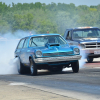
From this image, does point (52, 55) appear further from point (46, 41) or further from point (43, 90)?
point (43, 90)

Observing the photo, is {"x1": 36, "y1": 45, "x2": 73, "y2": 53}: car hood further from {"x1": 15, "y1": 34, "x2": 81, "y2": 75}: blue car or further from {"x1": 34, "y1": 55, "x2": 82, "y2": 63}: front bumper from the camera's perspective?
{"x1": 34, "y1": 55, "x2": 82, "y2": 63}: front bumper

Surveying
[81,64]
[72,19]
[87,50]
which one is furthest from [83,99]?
[72,19]

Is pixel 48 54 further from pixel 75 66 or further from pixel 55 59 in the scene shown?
pixel 75 66

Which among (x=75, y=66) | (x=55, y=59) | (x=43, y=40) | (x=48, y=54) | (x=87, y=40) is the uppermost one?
(x=43, y=40)

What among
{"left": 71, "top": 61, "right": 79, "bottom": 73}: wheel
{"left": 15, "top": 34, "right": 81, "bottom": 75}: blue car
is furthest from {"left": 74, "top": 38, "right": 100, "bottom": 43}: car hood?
{"left": 71, "top": 61, "right": 79, "bottom": 73}: wheel

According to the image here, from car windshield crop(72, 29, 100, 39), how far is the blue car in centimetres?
577

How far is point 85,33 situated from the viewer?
20125mm

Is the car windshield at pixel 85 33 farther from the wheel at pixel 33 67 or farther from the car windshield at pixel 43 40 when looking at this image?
the wheel at pixel 33 67

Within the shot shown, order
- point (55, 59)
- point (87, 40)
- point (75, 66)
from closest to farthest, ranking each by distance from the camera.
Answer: point (55, 59)
point (75, 66)
point (87, 40)

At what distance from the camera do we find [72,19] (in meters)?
180

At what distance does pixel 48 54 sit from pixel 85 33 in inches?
296

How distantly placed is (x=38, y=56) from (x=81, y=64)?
5.21 m

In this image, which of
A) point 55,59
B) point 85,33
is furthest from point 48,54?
point 85,33

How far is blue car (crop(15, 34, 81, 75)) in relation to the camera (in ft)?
42.2
